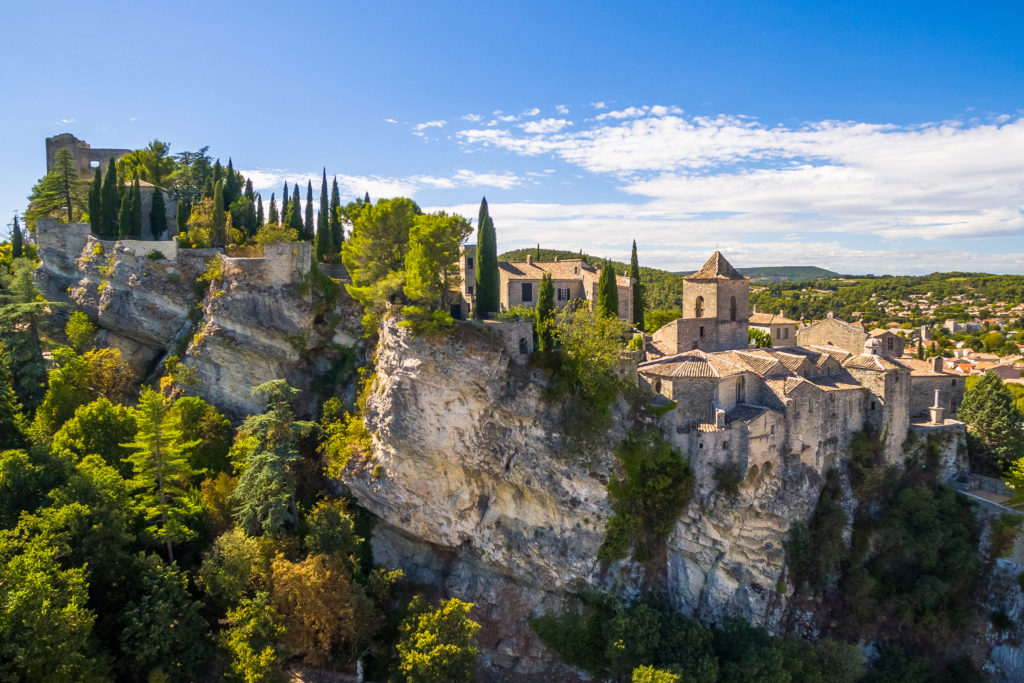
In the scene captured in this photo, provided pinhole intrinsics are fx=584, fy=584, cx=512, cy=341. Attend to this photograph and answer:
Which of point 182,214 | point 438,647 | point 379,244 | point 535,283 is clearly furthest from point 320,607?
point 182,214

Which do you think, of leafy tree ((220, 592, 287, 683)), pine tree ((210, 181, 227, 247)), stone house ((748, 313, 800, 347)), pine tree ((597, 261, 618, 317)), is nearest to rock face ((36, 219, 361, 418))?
pine tree ((210, 181, 227, 247))

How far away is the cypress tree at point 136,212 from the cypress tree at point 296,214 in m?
9.68

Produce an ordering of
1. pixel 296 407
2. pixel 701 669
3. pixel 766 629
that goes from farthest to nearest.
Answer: pixel 296 407
pixel 766 629
pixel 701 669

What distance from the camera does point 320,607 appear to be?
24.2 metres

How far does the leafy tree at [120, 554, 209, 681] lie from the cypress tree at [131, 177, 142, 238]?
24.9 meters

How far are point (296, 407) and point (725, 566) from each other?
2497 centimetres

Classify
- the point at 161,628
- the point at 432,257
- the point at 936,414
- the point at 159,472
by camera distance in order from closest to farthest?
the point at 161,628 → the point at 159,472 → the point at 432,257 → the point at 936,414

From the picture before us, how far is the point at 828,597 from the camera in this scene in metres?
28.4

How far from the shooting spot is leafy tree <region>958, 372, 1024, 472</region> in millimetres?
31125

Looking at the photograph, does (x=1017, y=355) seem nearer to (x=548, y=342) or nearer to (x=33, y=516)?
(x=548, y=342)

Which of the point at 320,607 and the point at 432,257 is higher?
the point at 432,257

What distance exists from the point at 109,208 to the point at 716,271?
1585 inches

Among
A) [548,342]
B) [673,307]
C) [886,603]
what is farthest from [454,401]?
[673,307]

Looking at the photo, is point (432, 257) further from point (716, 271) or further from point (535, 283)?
point (716, 271)
